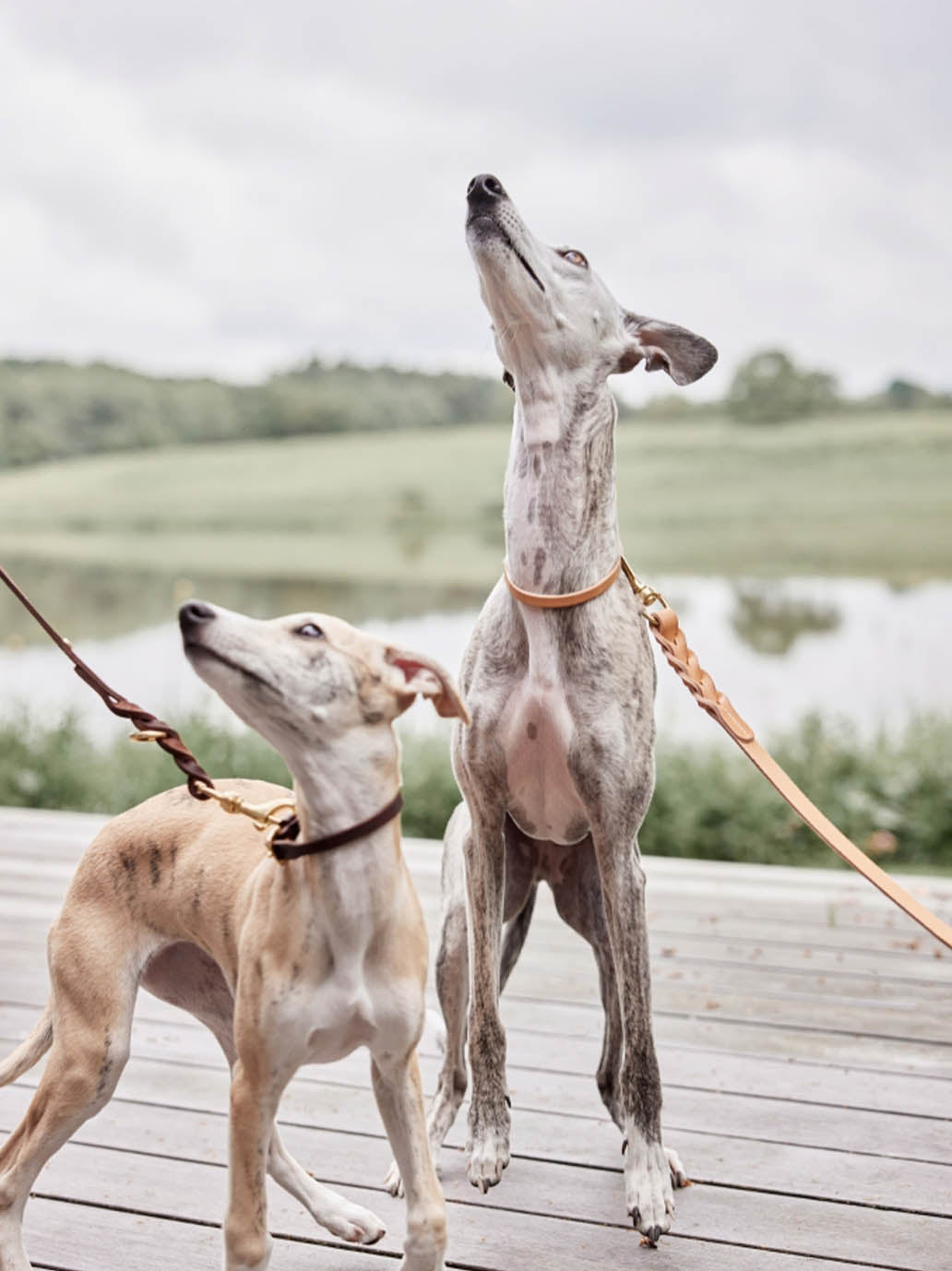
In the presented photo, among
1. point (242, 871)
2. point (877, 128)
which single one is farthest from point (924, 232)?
point (242, 871)

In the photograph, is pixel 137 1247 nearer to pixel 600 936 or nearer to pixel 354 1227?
pixel 354 1227

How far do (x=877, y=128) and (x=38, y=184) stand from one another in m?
5.65

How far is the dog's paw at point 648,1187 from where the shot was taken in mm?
2217

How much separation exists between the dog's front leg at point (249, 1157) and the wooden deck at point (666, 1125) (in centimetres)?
55

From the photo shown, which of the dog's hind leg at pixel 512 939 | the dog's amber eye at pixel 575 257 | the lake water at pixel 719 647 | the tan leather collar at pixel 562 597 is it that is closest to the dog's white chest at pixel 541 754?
the tan leather collar at pixel 562 597

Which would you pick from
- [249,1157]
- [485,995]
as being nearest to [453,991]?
[485,995]

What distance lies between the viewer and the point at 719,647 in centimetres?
741

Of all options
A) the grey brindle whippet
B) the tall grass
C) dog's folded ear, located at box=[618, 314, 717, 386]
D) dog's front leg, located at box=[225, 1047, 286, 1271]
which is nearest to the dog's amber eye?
the grey brindle whippet

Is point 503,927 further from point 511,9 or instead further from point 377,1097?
point 511,9

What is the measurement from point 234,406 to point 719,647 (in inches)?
171

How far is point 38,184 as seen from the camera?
29.4 ft

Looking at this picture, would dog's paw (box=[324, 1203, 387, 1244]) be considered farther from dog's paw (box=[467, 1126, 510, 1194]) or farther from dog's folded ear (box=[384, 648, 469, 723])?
dog's folded ear (box=[384, 648, 469, 723])

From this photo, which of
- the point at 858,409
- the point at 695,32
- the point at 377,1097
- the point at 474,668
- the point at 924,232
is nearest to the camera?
the point at 377,1097

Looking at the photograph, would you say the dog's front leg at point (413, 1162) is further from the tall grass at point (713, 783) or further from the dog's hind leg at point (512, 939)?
the tall grass at point (713, 783)
